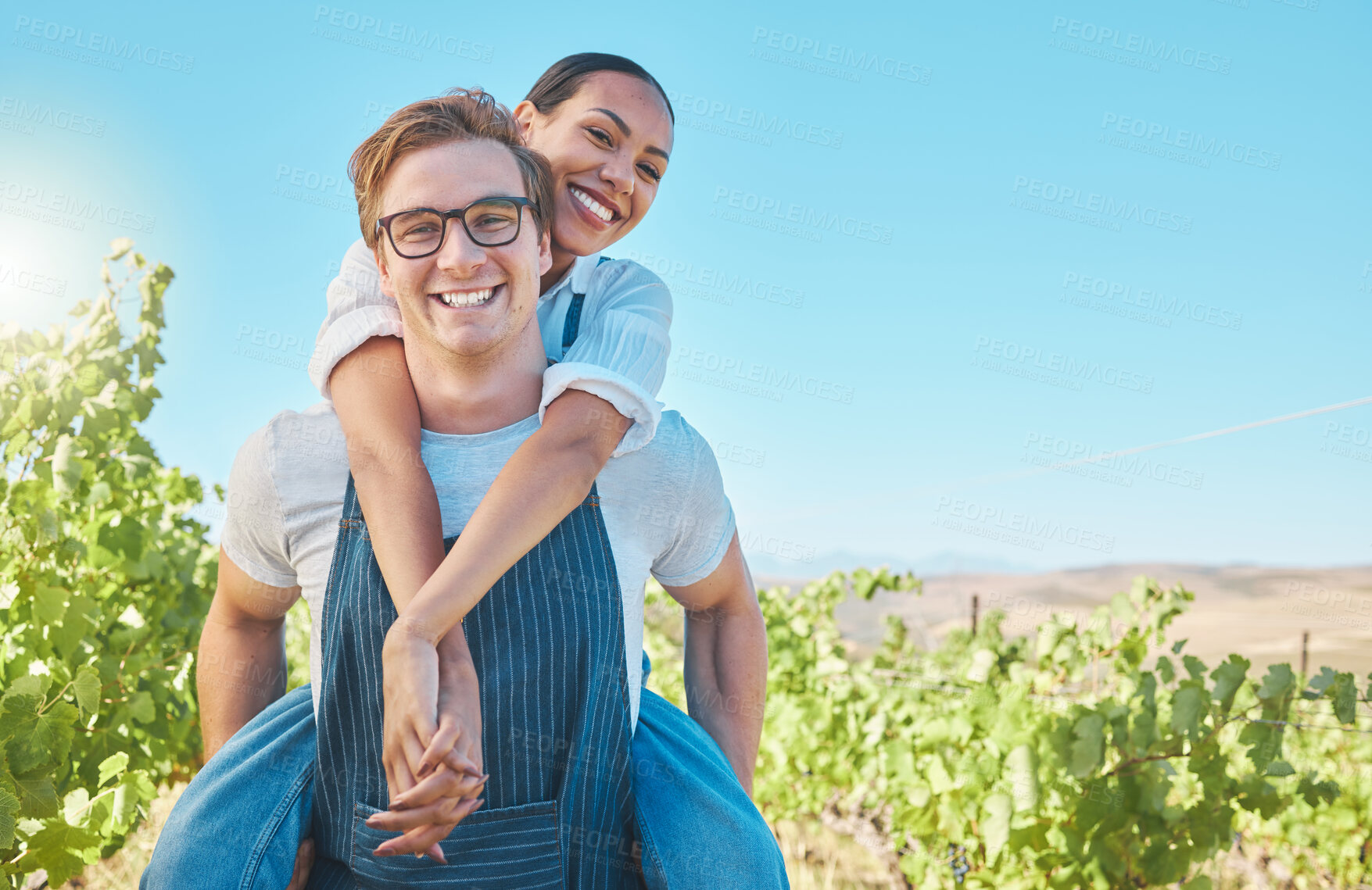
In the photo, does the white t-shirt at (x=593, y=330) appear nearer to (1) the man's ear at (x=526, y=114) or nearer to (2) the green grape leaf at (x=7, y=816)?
(1) the man's ear at (x=526, y=114)

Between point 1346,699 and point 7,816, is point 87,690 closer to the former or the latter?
point 7,816

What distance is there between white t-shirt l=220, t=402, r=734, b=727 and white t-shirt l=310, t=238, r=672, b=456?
0.22 feet

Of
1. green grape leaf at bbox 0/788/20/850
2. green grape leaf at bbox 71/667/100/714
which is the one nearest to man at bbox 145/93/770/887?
green grape leaf at bbox 0/788/20/850

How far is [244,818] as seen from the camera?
3.86 feet

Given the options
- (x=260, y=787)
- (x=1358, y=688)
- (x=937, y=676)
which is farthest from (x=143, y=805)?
(x=937, y=676)

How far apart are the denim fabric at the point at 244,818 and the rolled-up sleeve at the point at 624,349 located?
555 mm

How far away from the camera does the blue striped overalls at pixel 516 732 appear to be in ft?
3.76

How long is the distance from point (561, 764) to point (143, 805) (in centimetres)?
177

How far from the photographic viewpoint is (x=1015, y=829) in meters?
2.69

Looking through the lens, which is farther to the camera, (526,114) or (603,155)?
(526,114)

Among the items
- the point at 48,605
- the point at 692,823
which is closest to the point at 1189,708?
the point at 692,823

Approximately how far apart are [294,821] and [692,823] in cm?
50

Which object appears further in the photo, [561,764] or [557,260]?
[557,260]

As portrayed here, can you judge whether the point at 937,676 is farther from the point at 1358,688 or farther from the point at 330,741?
the point at 330,741
